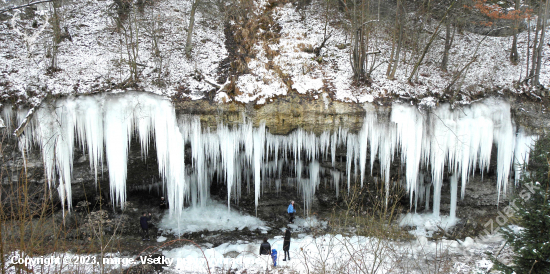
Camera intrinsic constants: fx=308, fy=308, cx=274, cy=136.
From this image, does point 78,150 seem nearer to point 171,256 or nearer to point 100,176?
point 100,176

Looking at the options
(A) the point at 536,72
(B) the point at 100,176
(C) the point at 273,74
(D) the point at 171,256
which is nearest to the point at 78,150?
(B) the point at 100,176

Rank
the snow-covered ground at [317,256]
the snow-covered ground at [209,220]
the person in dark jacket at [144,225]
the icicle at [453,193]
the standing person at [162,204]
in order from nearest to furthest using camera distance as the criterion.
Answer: the snow-covered ground at [317,256] → the person in dark jacket at [144,225] → the icicle at [453,193] → the snow-covered ground at [209,220] → the standing person at [162,204]

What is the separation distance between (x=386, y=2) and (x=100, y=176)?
1261 centimetres

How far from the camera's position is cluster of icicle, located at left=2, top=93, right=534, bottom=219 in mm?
8031

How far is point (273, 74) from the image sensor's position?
9523 millimetres

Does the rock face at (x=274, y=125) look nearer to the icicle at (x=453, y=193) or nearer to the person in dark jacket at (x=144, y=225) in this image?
the icicle at (x=453, y=193)

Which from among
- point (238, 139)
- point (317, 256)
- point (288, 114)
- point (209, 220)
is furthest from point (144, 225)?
point (288, 114)

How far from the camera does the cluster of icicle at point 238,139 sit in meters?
8.03

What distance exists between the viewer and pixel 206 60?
10.4 meters

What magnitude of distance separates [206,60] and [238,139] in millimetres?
3352

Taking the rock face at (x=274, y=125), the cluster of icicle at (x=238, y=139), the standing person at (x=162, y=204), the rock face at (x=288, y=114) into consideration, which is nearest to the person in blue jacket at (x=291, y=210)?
the rock face at (x=274, y=125)

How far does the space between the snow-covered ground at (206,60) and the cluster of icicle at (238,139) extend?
0.70 m

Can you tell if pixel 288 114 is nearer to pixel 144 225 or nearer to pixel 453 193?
pixel 144 225

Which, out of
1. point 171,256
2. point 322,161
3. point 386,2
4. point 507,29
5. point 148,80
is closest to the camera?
point 171,256
